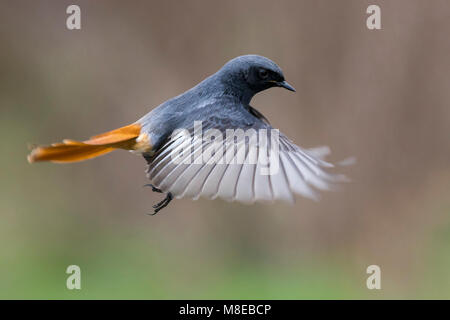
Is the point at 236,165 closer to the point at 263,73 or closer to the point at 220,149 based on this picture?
the point at 220,149

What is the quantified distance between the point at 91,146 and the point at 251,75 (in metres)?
0.76

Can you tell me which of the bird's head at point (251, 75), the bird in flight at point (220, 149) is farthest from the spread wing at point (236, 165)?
the bird's head at point (251, 75)

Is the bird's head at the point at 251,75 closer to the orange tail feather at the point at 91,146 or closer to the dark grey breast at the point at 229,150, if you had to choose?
the dark grey breast at the point at 229,150

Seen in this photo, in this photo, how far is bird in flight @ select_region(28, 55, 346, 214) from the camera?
2227mm

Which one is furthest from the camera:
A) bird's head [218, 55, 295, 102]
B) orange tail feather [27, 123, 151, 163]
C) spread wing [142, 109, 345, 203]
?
bird's head [218, 55, 295, 102]

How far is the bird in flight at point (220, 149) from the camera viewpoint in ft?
7.30

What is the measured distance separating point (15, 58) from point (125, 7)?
Answer: 1.24m

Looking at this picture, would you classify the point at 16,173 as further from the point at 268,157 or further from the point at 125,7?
the point at 268,157

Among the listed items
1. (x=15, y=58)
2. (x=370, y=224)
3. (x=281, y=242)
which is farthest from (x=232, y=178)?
(x=15, y=58)

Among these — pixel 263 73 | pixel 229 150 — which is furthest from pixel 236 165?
pixel 263 73

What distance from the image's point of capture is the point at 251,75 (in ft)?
8.96

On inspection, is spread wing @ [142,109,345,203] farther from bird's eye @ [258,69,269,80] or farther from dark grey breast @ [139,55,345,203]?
bird's eye @ [258,69,269,80]

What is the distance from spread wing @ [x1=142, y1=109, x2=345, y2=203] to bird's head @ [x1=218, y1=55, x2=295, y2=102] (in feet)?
0.46

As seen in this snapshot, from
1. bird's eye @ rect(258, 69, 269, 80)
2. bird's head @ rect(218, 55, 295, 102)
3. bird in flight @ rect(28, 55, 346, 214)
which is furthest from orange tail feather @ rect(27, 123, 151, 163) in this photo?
bird's eye @ rect(258, 69, 269, 80)
